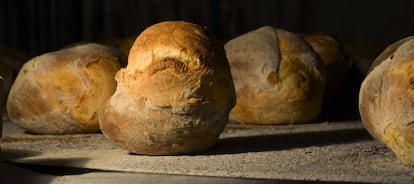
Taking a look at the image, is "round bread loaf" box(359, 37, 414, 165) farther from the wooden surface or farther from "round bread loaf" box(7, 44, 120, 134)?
"round bread loaf" box(7, 44, 120, 134)

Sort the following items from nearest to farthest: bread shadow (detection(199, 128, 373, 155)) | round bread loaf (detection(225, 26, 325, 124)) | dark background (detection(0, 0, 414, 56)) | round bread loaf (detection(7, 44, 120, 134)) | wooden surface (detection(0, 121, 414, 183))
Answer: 1. wooden surface (detection(0, 121, 414, 183))
2. bread shadow (detection(199, 128, 373, 155))
3. round bread loaf (detection(7, 44, 120, 134))
4. round bread loaf (detection(225, 26, 325, 124))
5. dark background (detection(0, 0, 414, 56))

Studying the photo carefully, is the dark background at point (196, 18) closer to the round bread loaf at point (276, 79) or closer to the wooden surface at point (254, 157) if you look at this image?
the round bread loaf at point (276, 79)

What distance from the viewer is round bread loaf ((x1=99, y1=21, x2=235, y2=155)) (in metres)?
3.13

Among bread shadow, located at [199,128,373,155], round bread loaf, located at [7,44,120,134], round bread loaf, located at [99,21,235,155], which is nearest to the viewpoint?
round bread loaf, located at [99,21,235,155]

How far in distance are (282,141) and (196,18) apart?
2914 millimetres

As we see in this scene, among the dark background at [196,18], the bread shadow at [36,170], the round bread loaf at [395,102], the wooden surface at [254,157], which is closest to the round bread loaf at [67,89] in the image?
the wooden surface at [254,157]

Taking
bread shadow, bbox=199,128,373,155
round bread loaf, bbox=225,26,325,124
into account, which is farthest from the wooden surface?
round bread loaf, bbox=225,26,325,124

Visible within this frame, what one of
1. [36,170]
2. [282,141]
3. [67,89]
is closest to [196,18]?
[67,89]

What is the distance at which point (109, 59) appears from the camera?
13.2ft

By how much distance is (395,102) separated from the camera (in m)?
2.87

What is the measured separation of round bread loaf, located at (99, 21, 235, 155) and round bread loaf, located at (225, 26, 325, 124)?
0.98m

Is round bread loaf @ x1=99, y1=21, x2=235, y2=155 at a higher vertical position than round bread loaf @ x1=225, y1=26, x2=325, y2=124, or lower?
higher

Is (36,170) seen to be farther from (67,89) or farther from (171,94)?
(67,89)

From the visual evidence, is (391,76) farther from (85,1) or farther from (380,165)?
(85,1)
